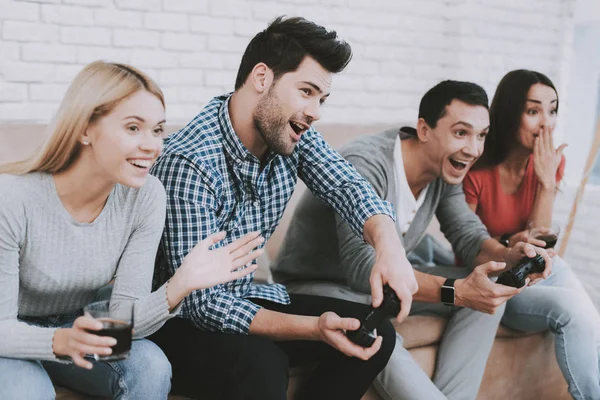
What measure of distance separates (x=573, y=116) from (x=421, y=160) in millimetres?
1841

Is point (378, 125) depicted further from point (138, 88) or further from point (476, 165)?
point (138, 88)

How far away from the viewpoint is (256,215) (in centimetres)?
170

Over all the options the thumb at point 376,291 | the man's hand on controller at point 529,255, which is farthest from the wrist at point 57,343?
the man's hand on controller at point 529,255

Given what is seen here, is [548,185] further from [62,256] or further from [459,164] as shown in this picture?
[62,256]

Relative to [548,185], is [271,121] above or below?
above

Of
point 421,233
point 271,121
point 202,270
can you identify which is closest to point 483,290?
point 421,233

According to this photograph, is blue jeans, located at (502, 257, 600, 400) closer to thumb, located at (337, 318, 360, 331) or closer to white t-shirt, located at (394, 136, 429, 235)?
white t-shirt, located at (394, 136, 429, 235)

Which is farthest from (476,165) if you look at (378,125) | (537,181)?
(378,125)

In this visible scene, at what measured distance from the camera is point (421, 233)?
2.12 metres

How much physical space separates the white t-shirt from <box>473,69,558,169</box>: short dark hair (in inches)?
14.1

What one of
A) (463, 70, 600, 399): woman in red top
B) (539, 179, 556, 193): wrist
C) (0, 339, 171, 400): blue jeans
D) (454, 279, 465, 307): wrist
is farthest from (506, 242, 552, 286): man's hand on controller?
(0, 339, 171, 400): blue jeans

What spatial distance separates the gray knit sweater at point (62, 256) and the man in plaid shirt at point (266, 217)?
10cm

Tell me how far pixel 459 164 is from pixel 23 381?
1.33 meters

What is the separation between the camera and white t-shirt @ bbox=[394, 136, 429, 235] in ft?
6.63
